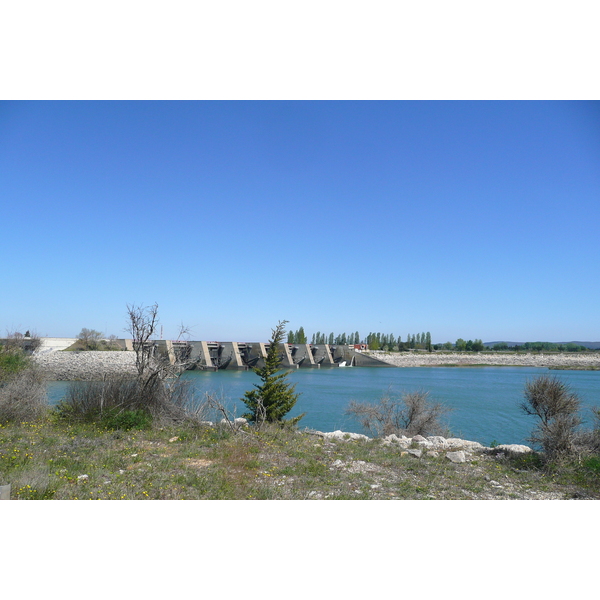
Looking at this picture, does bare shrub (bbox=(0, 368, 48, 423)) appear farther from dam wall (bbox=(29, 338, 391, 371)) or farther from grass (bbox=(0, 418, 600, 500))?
dam wall (bbox=(29, 338, 391, 371))

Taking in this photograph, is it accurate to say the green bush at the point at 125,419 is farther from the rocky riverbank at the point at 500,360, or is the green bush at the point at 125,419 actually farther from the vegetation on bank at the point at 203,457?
the rocky riverbank at the point at 500,360

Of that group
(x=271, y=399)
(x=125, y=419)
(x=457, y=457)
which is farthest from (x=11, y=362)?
(x=457, y=457)

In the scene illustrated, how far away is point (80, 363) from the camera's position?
32312 millimetres

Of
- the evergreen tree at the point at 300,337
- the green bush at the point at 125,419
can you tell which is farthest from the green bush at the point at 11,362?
the evergreen tree at the point at 300,337

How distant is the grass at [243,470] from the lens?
178 inches

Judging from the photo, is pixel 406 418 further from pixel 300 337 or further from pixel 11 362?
pixel 300 337

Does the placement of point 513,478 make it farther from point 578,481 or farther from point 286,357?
point 286,357

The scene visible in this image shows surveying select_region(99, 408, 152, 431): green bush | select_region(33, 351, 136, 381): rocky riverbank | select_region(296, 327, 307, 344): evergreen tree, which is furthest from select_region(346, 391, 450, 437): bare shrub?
select_region(296, 327, 307, 344): evergreen tree

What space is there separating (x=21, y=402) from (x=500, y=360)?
70080 mm

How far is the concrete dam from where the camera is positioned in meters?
44.7

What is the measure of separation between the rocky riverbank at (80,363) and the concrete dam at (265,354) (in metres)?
4.29

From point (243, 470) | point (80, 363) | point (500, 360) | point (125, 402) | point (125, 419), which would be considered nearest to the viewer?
point (243, 470)

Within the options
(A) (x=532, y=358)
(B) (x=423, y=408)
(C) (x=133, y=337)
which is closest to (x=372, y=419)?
(B) (x=423, y=408)

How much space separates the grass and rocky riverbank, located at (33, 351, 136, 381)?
24379 mm
